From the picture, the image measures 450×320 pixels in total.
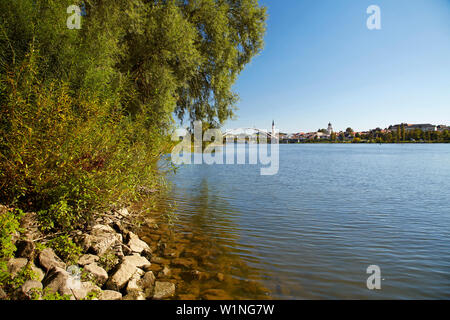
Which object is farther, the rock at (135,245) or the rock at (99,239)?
the rock at (135,245)

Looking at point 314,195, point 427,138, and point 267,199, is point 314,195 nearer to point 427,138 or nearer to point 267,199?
point 267,199

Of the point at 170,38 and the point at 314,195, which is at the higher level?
the point at 170,38

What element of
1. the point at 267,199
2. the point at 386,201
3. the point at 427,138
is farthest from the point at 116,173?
the point at 427,138

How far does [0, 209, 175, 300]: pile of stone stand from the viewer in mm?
3352

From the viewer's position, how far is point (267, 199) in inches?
449

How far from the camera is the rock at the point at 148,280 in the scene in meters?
4.34

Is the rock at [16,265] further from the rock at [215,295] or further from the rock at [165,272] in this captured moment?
the rock at [215,295]

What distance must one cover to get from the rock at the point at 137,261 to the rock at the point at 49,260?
1096 mm

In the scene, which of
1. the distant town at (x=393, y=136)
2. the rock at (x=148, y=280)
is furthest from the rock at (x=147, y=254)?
the distant town at (x=393, y=136)

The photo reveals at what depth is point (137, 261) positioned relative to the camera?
4.98 meters

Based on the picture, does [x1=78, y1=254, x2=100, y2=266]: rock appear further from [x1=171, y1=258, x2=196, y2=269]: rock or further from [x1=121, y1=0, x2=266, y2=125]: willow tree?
[x1=121, y1=0, x2=266, y2=125]: willow tree

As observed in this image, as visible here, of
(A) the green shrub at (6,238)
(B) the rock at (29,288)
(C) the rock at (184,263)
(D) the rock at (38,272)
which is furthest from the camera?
(C) the rock at (184,263)

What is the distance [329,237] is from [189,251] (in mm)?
3717

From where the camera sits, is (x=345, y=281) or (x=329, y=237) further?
(x=329, y=237)
